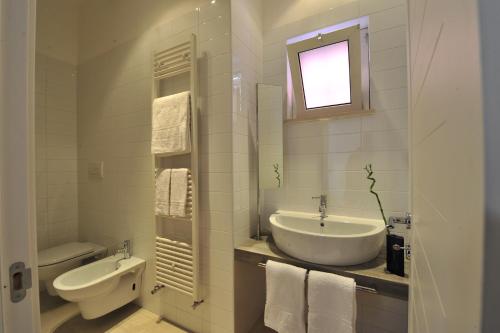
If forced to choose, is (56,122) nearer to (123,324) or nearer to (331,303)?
(123,324)

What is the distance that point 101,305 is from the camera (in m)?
1.69

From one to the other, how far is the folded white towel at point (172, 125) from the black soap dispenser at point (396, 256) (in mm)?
1277

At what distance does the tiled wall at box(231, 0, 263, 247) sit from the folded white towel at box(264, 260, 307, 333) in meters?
0.34

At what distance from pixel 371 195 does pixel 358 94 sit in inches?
26.4

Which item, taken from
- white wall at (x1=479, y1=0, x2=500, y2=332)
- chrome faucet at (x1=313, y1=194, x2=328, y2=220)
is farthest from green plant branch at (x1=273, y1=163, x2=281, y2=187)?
white wall at (x1=479, y1=0, x2=500, y2=332)

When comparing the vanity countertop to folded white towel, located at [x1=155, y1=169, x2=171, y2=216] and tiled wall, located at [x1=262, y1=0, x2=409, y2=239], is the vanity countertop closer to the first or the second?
tiled wall, located at [x1=262, y1=0, x2=409, y2=239]

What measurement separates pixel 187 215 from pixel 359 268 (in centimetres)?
108

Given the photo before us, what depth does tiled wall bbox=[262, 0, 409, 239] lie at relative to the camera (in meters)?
1.35

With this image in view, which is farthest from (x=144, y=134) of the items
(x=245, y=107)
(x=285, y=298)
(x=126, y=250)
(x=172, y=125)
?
(x=285, y=298)

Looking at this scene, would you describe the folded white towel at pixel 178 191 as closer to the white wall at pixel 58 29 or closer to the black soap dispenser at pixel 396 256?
the black soap dispenser at pixel 396 256

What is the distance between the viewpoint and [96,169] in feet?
7.17

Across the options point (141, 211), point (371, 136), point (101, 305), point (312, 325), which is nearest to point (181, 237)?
point (141, 211)

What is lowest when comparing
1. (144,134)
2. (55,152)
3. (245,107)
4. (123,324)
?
(123,324)

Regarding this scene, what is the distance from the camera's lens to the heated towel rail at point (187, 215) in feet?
4.87
